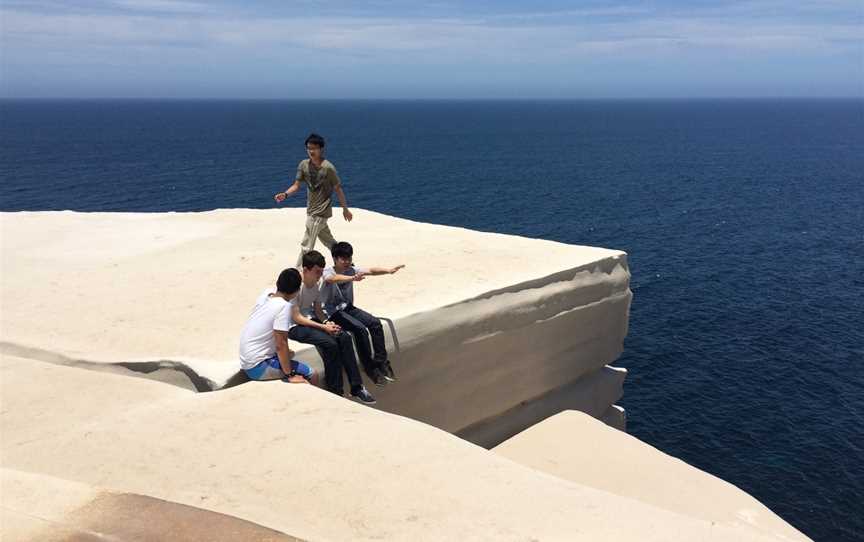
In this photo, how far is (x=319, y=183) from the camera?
12.0m

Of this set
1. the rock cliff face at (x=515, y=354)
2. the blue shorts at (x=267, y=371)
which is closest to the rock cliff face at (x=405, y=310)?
the rock cliff face at (x=515, y=354)

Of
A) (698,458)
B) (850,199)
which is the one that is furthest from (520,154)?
(698,458)

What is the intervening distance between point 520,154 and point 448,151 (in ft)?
33.3

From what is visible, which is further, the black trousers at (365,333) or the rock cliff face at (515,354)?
→ the rock cliff face at (515,354)

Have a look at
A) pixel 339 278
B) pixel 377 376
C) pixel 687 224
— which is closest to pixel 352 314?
pixel 339 278

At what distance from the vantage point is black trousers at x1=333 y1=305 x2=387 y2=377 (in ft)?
32.4

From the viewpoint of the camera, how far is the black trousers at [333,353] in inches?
363

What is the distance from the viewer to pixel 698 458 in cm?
1970

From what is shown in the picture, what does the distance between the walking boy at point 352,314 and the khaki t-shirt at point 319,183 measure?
2.55m

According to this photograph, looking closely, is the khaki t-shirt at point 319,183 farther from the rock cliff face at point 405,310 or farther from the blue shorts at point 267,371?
the blue shorts at point 267,371

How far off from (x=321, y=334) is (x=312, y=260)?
3.17 feet

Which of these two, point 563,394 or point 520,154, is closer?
point 563,394

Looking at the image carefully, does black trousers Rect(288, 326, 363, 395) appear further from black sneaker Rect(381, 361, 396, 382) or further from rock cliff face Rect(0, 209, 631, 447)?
black sneaker Rect(381, 361, 396, 382)

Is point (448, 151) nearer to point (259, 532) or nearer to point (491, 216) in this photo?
point (491, 216)
